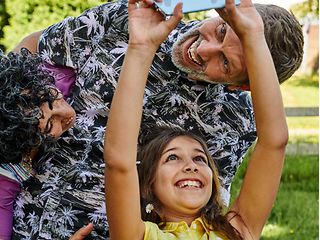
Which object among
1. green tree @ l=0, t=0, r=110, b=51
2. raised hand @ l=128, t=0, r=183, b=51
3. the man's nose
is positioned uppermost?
raised hand @ l=128, t=0, r=183, b=51

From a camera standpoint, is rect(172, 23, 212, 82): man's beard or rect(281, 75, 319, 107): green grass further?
rect(281, 75, 319, 107): green grass

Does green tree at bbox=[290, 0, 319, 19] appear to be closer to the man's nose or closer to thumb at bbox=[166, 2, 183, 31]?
the man's nose

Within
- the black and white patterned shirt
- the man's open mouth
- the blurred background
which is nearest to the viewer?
the man's open mouth

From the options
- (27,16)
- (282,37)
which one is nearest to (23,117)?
(282,37)

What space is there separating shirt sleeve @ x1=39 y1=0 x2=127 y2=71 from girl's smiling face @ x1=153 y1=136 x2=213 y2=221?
521mm

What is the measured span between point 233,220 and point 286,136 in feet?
1.03

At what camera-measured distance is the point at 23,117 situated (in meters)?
2.73

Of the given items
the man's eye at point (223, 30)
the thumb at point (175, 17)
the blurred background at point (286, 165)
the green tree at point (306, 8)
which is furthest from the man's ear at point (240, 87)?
the green tree at point (306, 8)

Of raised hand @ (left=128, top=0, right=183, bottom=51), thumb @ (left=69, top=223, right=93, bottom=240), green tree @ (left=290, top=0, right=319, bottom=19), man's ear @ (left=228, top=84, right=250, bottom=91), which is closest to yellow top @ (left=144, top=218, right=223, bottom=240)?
thumb @ (left=69, top=223, right=93, bottom=240)

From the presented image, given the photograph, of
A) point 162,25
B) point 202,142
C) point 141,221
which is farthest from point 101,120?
point 162,25

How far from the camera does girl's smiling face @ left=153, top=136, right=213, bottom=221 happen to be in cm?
263

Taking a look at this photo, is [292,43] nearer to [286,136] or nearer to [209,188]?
[286,136]

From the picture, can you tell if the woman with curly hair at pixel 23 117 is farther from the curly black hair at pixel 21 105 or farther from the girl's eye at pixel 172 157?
the girl's eye at pixel 172 157

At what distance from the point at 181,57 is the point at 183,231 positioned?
0.59m
